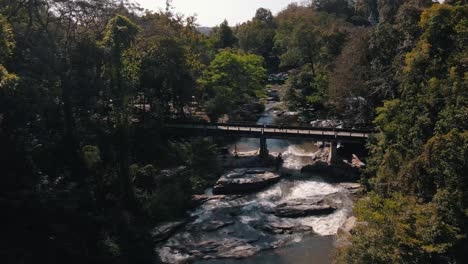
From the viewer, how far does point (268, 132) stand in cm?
4319

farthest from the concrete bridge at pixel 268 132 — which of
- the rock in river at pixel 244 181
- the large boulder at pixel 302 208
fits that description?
the large boulder at pixel 302 208

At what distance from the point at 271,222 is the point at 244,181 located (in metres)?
6.39

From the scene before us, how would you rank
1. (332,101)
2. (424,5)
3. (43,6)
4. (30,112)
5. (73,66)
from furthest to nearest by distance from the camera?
(332,101), (424,5), (73,66), (43,6), (30,112)

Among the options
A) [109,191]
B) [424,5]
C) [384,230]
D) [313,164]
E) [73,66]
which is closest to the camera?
[384,230]

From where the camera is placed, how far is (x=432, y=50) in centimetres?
3134

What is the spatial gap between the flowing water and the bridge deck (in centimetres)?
402

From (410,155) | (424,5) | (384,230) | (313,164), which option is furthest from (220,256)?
(424,5)

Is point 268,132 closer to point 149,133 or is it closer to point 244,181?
point 244,181

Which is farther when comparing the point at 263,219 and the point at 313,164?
the point at 313,164

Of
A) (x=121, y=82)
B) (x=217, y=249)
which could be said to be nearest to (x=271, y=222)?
(x=217, y=249)

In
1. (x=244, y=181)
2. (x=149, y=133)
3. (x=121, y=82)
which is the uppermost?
(x=121, y=82)

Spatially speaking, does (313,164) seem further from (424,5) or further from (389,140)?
(424,5)

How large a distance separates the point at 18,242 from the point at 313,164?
88.9 ft

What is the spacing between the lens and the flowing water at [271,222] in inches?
1058
